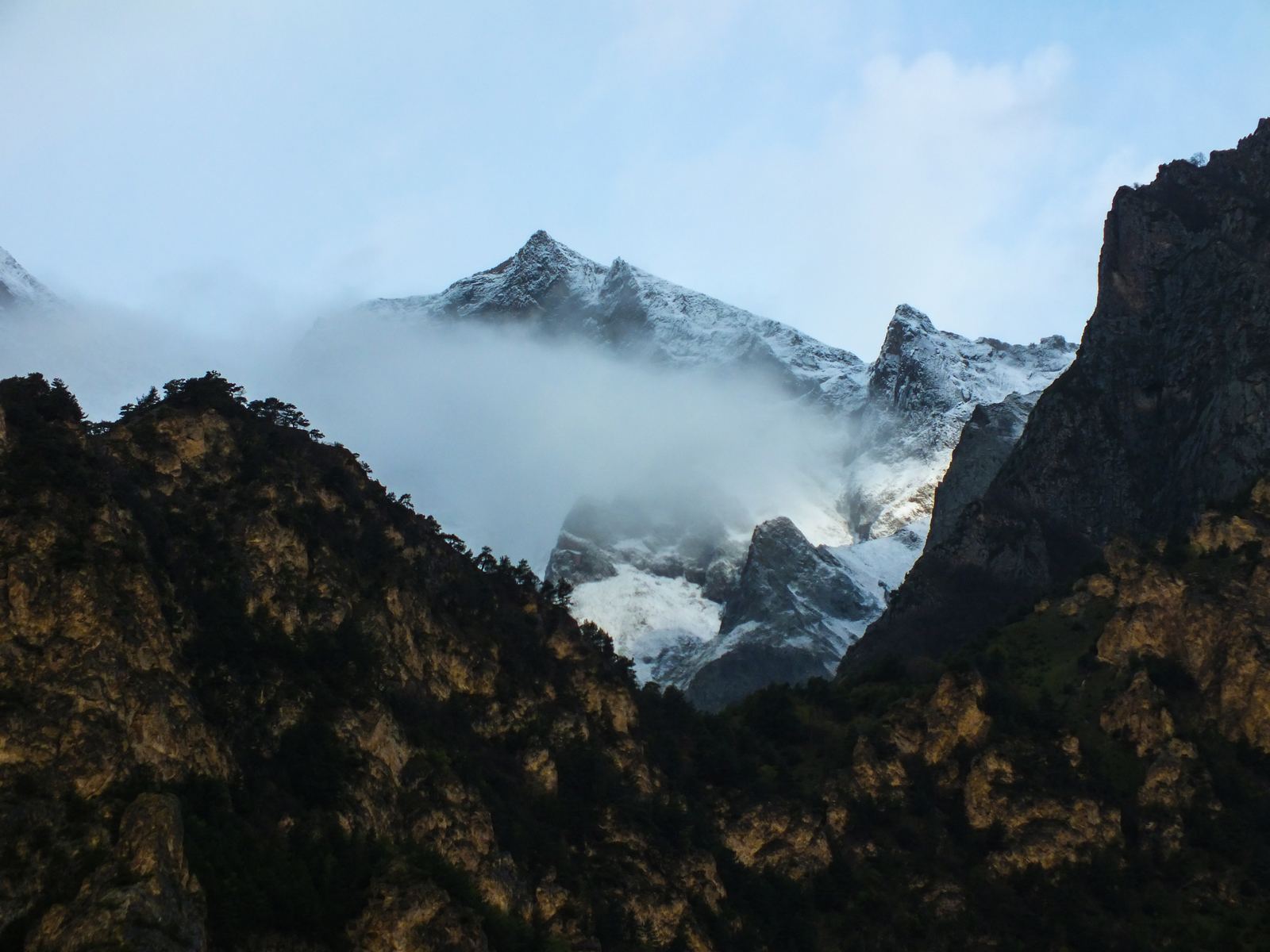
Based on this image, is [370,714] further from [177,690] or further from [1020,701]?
[1020,701]

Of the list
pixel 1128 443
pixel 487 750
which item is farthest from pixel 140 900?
pixel 1128 443

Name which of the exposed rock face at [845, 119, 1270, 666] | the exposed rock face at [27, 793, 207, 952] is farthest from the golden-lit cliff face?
the exposed rock face at [845, 119, 1270, 666]

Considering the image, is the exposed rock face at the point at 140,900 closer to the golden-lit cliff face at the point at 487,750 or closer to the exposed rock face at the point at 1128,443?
the golden-lit cliff face at the point at 487,750

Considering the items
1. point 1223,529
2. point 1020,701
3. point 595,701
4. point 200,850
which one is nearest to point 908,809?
point 1020,701

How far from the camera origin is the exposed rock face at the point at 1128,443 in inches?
Result: 6806

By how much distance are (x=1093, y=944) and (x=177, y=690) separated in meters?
63.2

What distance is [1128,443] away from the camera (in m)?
189

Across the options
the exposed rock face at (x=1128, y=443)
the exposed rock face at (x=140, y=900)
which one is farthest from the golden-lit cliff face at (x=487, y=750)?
the exposed rock face at (x=1128, y=443)

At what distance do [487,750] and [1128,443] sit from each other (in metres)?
121

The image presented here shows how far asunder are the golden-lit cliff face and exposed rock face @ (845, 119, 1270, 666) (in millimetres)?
37720

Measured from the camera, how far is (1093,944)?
313ft

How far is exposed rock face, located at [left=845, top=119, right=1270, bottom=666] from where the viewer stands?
17288 cm

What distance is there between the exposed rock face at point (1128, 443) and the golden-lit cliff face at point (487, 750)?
37720mm

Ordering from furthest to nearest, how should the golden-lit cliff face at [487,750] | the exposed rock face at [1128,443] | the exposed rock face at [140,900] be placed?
the exposed rock face at [1128,443] < the golden-lit cliff face at [487,750] < the exposed rock face at [140,900]
